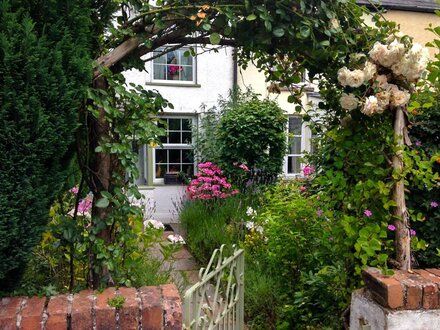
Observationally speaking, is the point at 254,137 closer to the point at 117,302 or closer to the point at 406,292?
the point at 406,292

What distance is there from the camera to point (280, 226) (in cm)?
359

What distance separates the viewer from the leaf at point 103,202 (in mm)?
1890

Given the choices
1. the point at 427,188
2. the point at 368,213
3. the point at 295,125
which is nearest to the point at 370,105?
the point at 368,213

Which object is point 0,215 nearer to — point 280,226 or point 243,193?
point 280,226

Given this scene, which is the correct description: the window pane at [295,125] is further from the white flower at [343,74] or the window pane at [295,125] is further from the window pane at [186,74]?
the white flower at [343,74]

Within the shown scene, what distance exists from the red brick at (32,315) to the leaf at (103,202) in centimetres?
46

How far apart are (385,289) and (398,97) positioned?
959 mm

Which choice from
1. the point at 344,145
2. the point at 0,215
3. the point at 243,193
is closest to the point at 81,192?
the point at 0,215

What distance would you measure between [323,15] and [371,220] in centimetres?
112

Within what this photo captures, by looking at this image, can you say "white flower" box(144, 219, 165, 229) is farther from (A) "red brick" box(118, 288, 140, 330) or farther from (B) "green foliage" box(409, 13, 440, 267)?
(B) "green foliage" box(409, 13, 440, 267)

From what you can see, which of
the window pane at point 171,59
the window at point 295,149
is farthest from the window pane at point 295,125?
the window pane at point 171,59

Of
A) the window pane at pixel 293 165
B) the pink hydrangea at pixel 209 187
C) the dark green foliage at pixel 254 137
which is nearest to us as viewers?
the pink hydrangea at pixel 209 187

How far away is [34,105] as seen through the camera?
1.58 metres

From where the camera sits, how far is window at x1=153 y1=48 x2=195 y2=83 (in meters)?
9.14
